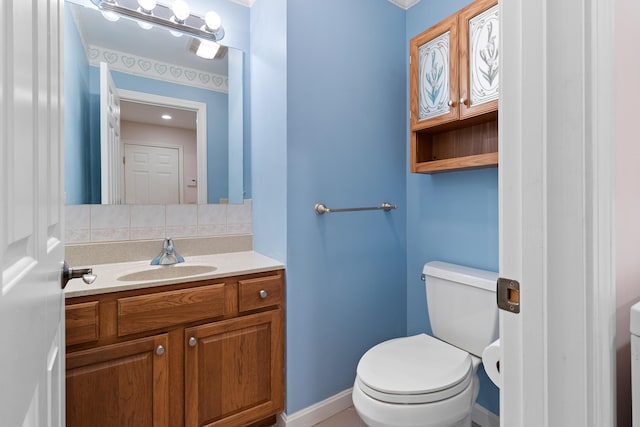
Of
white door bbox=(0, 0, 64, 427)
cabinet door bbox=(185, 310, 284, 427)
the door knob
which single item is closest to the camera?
white door bbox=(0, 0, 64, 427)

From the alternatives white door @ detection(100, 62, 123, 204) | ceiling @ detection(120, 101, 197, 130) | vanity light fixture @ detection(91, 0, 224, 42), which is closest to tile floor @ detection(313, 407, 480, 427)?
white door @ detection(100, 62, 123, 204)

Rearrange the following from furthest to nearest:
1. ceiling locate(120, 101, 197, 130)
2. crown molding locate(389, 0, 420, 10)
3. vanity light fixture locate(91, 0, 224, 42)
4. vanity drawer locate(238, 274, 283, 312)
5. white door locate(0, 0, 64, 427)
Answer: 1. crown molding locate(389, 0, 420, 10)
2. ceiling locate(120, 101, 197, 130)
3. vanity light fixture locate(91, 0, 224, 42)
4. vanity drawer locate(238, 274, 283, 312)
5. white door locate(0, 0, 64, 427)

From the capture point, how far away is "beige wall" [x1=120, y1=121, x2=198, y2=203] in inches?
64.3

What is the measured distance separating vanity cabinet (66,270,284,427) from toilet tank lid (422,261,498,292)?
0.77 meters

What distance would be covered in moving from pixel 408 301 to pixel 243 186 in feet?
4.11

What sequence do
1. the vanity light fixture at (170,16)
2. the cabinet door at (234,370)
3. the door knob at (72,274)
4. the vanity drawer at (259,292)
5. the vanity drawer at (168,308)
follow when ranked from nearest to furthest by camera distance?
1. the door knob at (72,274)
2. the vanity drawer at (168,308)
3. the cabinet door at (234,370)
4. the vanity drawer at (259,292)
5. the vanity light fixture at (170,16)

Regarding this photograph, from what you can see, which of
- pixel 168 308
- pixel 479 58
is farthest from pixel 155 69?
pixel 479 58

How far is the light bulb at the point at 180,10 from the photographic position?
5.25 feet

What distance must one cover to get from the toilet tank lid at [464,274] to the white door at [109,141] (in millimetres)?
1629

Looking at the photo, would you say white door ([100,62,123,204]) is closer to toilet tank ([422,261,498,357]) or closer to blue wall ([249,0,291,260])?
blue wall ([249,0,291,260])

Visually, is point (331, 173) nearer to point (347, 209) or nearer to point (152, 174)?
point (347, 209)

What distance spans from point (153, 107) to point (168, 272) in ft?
2.87

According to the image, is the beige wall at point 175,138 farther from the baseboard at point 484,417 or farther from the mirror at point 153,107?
the baseboard at point 484,417

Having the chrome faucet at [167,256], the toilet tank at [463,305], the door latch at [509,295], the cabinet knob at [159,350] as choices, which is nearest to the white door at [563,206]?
the door latch at [509,295]
